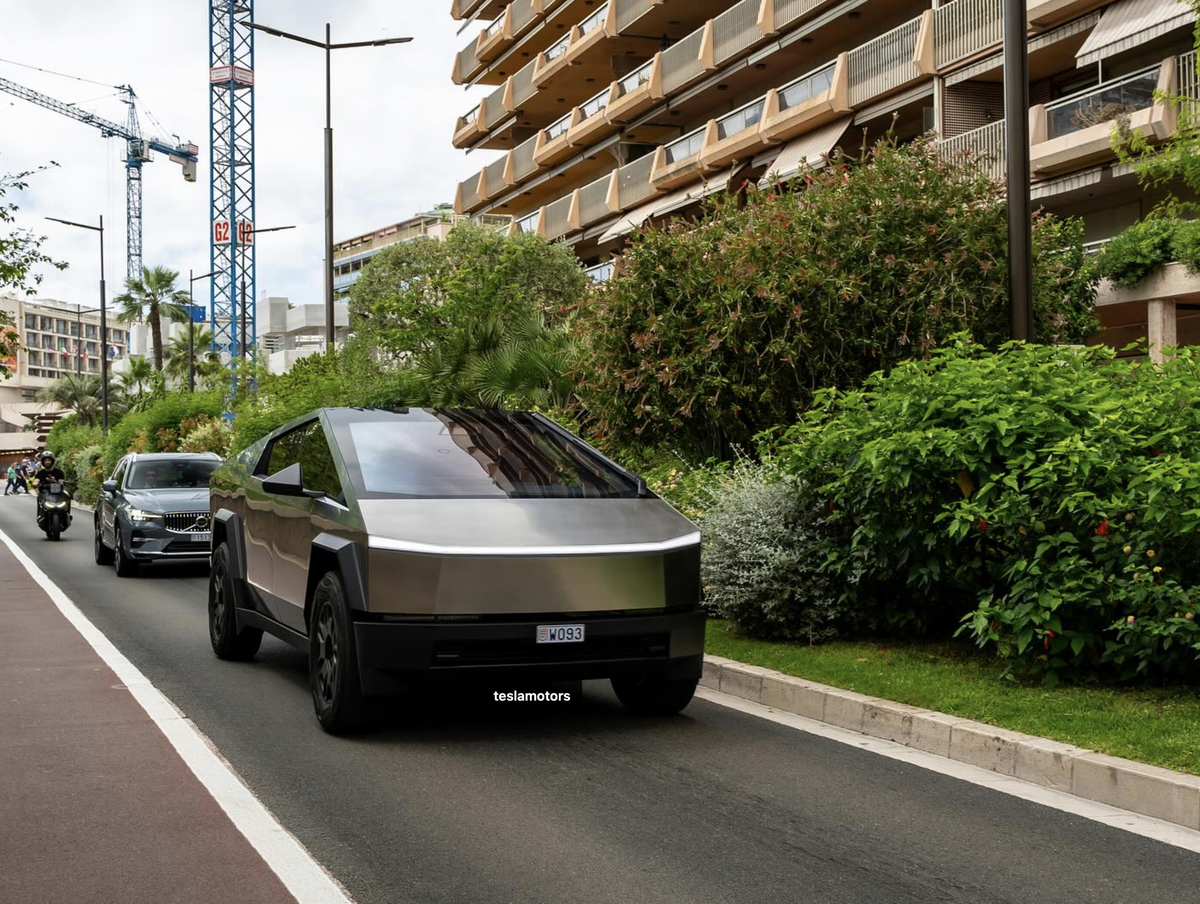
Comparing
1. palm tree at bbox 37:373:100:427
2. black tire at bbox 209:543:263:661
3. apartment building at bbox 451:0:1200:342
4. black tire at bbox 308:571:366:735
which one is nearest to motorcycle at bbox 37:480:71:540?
apartment building at bbox 451:0:1200:342

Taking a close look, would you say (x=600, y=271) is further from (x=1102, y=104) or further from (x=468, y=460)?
(x=468, y=460)

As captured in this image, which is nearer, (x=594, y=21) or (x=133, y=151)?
(x=594, y=21)

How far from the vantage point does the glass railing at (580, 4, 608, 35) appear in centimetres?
4429

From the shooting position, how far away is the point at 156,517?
1767cm

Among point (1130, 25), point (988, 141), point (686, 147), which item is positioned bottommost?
point (988, 141)

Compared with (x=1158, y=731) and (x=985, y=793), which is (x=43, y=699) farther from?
(x=1158, y=731)

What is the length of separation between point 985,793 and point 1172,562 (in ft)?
6.62

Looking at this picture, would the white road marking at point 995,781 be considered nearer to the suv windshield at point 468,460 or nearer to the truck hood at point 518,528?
the truck hood at point 518,528

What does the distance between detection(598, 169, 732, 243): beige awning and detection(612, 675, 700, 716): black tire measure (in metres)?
29.7

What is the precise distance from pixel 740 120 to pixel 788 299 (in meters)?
24.6

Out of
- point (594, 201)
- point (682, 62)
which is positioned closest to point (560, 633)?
point (682, 62)

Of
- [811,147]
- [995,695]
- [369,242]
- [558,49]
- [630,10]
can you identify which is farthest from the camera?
[369,242]

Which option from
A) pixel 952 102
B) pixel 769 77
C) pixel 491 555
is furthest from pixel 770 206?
pixel 769 77

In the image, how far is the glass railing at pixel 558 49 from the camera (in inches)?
1889
